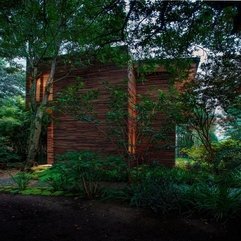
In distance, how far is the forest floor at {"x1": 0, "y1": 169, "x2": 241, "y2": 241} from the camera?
13.3ft

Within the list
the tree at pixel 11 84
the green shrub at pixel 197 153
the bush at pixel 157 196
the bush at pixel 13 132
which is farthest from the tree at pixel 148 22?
the tree at pixel 11 84

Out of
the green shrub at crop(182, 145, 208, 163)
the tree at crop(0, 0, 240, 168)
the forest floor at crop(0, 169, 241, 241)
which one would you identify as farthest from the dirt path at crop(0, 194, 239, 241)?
the green shrub at crop(182, 145, 208, 163)

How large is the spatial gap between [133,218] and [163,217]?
52cm

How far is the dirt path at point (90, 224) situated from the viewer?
13.3ft

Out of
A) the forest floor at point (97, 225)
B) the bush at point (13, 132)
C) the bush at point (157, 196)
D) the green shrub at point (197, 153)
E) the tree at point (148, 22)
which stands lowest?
the forest floor at point (97, 225)

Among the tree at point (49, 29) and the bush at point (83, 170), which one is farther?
the bush at point (83, 170)

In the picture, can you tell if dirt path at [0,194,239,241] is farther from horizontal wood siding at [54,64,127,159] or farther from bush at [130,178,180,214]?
horizontal wood siding at [54,64,127,159]

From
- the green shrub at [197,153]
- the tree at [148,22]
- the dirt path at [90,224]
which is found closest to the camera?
the dirt path at [90,224]

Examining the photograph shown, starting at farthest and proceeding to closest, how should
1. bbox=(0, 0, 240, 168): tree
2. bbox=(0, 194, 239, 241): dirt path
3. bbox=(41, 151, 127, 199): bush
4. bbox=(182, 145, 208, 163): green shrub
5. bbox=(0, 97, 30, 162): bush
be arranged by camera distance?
bbox=(0, 97, 30, 162): bush < bbox=(182, 145, 208, 163): green shrub < bbox=(41, 151, 127, 199): bush < bbox=(0, 0, 240, 168): tree < bbox=(0, 194, 239, 241): dirt path

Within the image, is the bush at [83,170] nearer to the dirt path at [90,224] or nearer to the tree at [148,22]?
the dirt path at [90,224]

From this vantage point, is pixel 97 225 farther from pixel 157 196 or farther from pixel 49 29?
pixel 49 29

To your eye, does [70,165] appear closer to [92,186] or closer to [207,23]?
[92,186]

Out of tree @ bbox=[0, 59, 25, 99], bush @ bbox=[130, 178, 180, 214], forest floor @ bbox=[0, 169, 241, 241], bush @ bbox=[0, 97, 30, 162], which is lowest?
forest floor @ bbox=[0, 169, 241, 241]

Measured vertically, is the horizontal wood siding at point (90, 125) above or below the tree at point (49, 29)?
below
